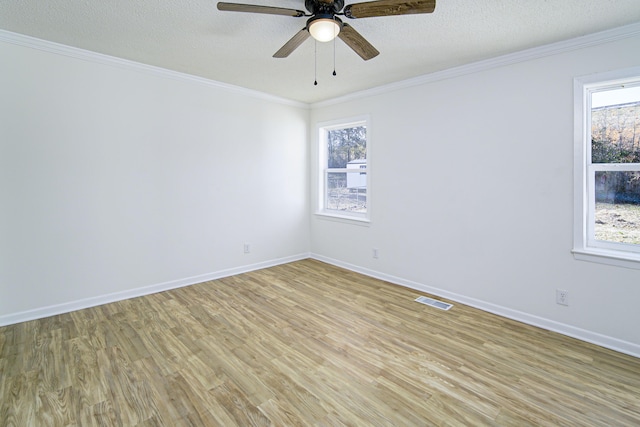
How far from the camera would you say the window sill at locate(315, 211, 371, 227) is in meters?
4.53

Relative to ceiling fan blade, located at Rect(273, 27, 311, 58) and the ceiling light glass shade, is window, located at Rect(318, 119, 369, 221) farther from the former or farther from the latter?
the ceiling light glass shade

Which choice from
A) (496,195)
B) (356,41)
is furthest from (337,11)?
(496,195)

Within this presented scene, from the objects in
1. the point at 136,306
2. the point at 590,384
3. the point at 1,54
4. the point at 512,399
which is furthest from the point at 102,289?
the point at 590,384

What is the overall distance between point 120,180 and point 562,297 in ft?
15.0

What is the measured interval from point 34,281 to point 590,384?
469 cm

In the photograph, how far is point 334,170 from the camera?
5.11 m

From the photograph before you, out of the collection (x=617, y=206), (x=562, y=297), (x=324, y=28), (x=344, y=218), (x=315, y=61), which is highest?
(x=315, y=61)

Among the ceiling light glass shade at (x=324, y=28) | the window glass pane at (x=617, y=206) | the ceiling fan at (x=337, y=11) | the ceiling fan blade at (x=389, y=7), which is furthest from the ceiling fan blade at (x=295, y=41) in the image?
the window glass pane at (x=617, y=206)

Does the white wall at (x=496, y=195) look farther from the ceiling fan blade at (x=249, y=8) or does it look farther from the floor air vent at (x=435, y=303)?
the ceiling fan blade at (x=249, y=8)

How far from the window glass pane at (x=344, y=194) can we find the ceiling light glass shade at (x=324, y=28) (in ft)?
8.91

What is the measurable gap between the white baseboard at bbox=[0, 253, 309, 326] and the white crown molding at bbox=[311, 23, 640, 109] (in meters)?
3.08

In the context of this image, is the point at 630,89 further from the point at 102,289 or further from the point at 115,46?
the point at 102,289

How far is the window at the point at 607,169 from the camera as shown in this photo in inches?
102

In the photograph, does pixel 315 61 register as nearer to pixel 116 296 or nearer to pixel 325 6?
pixel 325 6
